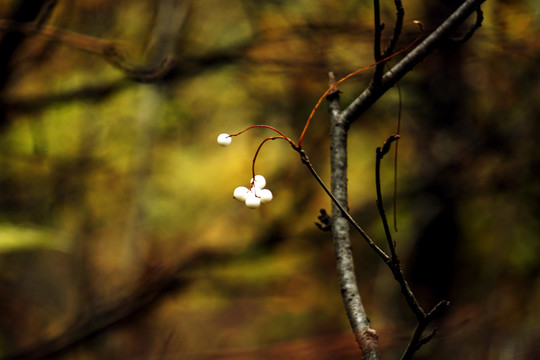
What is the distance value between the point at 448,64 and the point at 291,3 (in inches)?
22.7

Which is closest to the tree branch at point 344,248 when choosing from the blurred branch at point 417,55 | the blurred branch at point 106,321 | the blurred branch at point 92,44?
the blurred branch at point 417,55

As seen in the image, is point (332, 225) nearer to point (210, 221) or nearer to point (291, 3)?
point (291, 3)

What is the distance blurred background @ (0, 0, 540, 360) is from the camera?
4.56 feet

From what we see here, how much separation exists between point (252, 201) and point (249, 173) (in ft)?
5.23

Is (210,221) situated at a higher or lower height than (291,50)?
lower

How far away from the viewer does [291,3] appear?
1.50 meters

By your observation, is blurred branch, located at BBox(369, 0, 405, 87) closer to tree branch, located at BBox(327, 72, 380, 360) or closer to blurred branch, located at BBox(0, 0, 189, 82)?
tree branch, located at BBox(327, 72, 380, 360)

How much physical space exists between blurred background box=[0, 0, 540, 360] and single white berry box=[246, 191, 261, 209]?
84 cm

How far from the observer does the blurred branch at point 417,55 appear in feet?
1.29

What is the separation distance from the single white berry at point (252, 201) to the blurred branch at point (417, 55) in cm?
12

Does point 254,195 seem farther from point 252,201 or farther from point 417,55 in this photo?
point 417,55

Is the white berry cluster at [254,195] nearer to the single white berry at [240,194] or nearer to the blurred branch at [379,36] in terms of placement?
the single white berry at [240,194]

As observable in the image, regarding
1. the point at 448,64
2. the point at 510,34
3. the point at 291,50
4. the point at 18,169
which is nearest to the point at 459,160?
the point at 448,64

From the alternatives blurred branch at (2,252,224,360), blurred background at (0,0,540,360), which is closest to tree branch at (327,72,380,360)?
blurred branch at (2,252,224,360)
